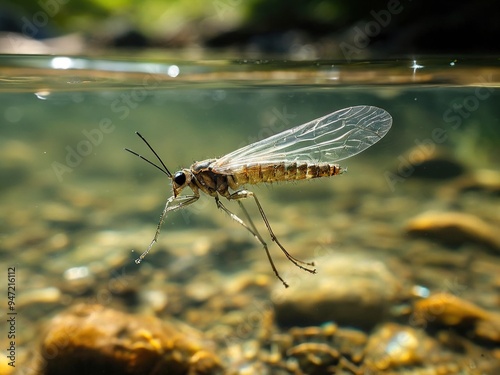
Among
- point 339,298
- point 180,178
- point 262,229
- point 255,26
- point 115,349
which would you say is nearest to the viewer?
point 115,349

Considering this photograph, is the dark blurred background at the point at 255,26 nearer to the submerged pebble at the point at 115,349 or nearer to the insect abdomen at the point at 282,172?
the insect abdomen at the point at 282,172

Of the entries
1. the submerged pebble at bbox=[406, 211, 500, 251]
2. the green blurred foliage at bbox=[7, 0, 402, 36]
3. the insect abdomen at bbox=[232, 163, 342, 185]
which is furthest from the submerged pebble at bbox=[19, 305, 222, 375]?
the green blurred foliage at bbox=[7, 0, 402, 36]

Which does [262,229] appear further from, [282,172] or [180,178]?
[180,178]

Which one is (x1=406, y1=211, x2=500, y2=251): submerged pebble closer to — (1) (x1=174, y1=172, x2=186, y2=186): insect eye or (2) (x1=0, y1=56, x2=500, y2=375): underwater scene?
(2) (x1=0, y1=56, x2=500, y2=375): underwater scene

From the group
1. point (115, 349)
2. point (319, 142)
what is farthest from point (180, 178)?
point (115, 349)

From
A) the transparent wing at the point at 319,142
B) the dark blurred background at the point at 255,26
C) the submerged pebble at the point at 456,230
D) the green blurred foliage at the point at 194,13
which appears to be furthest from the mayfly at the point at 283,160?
the green blurred foliage at the point at 194,13

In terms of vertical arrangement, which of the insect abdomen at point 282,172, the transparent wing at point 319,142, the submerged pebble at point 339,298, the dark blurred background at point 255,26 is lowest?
the submerged pebble at point 339,298
